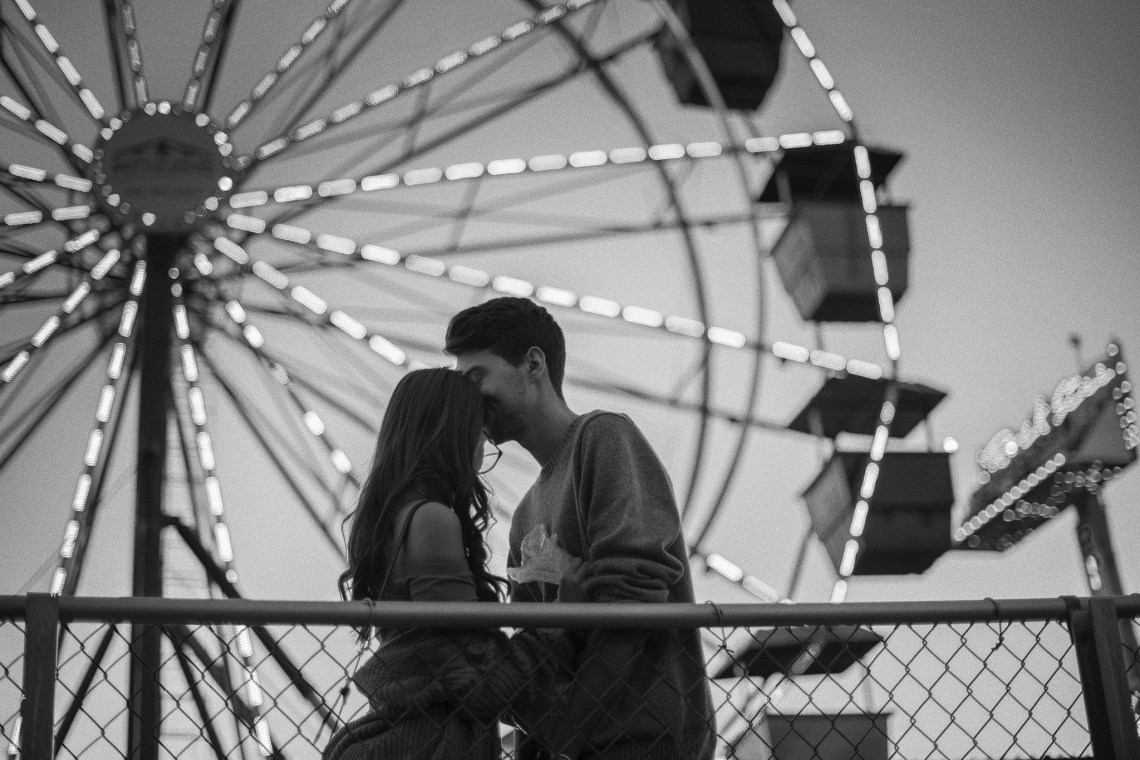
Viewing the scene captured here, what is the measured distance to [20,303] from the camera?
842 centimetres

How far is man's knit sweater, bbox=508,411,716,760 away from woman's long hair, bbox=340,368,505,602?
0.66 feet

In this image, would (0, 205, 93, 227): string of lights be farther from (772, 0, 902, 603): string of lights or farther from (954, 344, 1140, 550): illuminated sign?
(954, 344, 1140, 550): illuminated sign

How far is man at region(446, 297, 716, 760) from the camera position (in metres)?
2.89

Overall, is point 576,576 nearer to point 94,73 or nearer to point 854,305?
point 854,305

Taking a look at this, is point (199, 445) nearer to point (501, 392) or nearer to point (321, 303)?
point (321, 303)

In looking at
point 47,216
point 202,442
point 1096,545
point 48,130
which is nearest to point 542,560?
point 202,442

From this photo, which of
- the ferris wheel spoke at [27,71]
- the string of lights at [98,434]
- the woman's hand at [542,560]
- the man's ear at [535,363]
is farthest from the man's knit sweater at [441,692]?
the ferris wheel spoke at [27,71]

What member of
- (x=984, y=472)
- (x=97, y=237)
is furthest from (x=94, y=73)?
(x=984, y=472)

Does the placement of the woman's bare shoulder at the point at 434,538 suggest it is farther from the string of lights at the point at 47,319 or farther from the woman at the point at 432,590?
the string of lights at the point at 47,319

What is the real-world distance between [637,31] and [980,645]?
18.7 feet

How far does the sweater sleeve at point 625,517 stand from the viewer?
2943mm

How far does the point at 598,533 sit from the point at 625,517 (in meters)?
0.07

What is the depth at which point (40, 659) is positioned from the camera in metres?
2.62

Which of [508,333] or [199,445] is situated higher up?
[199,445]
